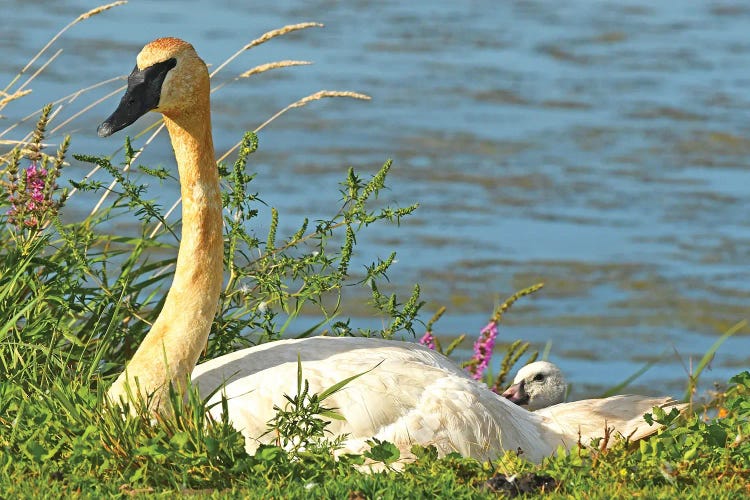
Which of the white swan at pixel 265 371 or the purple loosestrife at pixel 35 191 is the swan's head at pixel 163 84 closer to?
the white swan at pixel 265 371

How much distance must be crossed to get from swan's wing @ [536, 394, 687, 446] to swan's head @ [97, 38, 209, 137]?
1.98 m

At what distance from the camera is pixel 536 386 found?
23.7 ft

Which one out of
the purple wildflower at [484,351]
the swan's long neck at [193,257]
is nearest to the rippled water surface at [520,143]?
the swan's long neck at [193,257]

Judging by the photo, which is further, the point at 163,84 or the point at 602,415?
the point at 602,415

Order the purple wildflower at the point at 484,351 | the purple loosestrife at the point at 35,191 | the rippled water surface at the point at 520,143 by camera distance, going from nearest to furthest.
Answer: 1. the purple loosestrife at the point at 35,191
2. the purple wildflower at the point at 484,351
3. the rippled water surface at the point at 520,143

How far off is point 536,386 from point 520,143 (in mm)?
7008

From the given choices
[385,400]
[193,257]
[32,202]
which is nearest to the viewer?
[385,400]

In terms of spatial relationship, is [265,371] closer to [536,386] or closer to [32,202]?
[32,202]

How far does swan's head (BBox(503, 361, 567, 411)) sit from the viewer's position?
7.19 m

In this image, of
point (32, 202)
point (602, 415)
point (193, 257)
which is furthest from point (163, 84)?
point (602, 415)

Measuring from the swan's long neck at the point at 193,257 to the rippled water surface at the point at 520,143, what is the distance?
5.28 feet

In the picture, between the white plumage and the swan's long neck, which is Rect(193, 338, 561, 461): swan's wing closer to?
the white plumage

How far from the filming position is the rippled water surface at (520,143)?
1080 cm

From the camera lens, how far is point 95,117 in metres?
13.7
